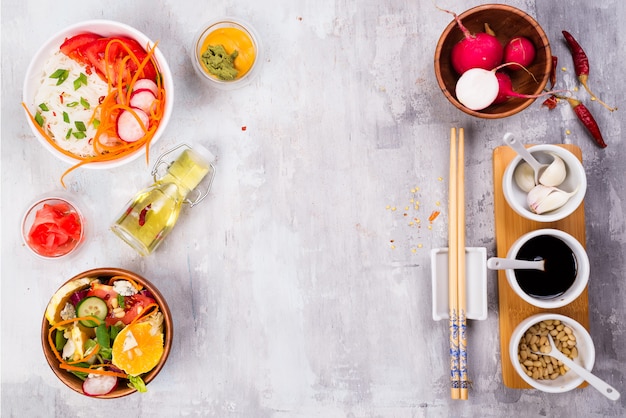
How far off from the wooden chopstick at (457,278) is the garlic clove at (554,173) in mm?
209

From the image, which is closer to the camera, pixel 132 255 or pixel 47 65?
pixel 47 65

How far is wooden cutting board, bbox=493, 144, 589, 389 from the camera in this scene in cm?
156

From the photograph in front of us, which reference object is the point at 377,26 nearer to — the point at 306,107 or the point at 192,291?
the point at 306,107

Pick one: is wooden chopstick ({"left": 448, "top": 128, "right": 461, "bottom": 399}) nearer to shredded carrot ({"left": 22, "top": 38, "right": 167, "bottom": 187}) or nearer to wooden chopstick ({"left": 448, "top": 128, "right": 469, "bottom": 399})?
wooden chopstick ({"left": 448, "top": 128, "right": 469, "bottom": 399})

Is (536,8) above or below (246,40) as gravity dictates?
above

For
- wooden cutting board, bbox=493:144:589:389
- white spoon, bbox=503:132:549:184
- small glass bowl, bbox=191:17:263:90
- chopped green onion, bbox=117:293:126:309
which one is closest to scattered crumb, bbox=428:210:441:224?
wooden cutting board, bbox=493:144:589:389

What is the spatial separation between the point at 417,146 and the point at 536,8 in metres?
0.53

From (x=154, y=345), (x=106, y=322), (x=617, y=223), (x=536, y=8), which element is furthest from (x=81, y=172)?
(x=617, y=223)

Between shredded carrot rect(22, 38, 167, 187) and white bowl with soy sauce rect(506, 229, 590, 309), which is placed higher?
shredded carrot rect(22, 38, 167, 187)

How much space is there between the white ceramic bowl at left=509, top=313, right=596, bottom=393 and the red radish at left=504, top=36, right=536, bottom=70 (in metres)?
0.68

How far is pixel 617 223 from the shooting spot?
160 centimetres

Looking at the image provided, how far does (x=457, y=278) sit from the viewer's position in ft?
4.96

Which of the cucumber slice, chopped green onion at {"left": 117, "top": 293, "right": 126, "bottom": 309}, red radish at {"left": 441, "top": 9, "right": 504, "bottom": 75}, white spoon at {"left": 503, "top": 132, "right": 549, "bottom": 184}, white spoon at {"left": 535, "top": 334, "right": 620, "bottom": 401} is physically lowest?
white spoon at {"left": 535, "top": 334, "right": 620, "bottom": 401}

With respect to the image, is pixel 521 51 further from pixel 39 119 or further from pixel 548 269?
pixel 39 119
